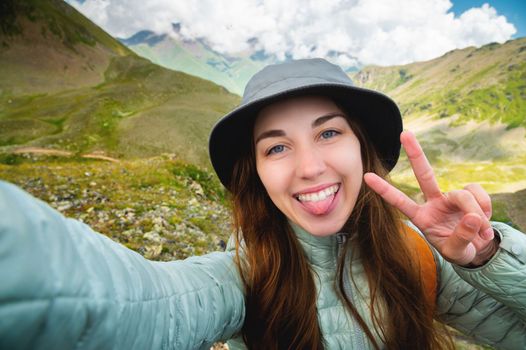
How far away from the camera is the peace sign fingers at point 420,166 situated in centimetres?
192

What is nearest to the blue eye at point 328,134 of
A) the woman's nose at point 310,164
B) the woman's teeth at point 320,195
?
the woman's nose at point 310,164

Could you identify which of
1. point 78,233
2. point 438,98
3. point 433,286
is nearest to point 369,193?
point 433,286

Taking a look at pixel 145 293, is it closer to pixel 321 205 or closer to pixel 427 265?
pixel 321 205

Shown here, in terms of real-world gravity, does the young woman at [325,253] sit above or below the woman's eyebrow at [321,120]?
below

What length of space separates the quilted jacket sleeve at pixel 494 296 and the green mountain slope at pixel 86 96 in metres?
21.3

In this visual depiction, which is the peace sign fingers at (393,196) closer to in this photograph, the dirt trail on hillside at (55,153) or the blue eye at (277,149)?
the blue eye at (277,149)

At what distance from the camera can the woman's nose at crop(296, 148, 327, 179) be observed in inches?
88.5

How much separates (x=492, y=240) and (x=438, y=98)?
791 ft

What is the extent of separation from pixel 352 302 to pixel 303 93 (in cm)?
190

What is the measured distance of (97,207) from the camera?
8422 millimetres

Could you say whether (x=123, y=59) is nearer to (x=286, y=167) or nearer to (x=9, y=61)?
(x=9, y=61)

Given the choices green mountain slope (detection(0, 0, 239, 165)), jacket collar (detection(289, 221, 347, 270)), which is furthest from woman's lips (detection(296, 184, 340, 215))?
green mountain slope (detection(0, 0, 239, 165))

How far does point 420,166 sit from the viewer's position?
76.9 inches

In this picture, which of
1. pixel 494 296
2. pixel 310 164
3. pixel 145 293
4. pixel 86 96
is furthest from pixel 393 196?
pixel 86 96
